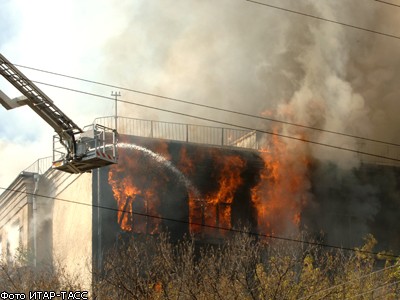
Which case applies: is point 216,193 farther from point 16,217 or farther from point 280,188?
point 16,217

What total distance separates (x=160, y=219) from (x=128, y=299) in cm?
796

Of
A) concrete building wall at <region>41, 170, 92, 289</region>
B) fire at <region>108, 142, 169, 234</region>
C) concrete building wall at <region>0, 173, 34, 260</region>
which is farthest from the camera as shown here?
concrete building wall at <region>0, 173, 34, 260</region>

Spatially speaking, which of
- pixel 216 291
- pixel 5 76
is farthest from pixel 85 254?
pixel 5 76

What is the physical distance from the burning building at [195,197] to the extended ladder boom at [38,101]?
955 centimetres

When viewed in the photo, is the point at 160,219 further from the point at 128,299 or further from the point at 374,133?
the point at 374,133

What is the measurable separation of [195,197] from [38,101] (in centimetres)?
1472

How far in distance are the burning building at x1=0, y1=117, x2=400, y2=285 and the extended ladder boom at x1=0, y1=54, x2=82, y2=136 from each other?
9546 millimetres

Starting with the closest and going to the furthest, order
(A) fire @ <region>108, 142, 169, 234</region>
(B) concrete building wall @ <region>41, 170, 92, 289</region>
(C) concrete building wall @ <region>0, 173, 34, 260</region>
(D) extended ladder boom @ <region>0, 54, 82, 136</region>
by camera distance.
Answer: (D) extended ladder boom @ <region>0, 54, 82, 136</region>
(B) concrete building wall @ <region>41, 170, 92, 289</region>
(A) fire @ <region>108, 142, 169, 234</region>
(C) concrete building wall @ <region>0, 173, 34, 260</region>

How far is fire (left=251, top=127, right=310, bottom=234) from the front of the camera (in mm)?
44438

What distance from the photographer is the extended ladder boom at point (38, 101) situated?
27.9 m

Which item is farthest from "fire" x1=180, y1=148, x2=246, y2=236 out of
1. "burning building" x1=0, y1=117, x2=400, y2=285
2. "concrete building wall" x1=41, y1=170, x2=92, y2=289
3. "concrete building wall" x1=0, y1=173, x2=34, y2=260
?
"concrete building wall" x1=0, y1=173, x2=34, y2=260

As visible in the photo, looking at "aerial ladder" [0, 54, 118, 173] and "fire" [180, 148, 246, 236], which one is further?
"fire" [180, 148, 246, 236]

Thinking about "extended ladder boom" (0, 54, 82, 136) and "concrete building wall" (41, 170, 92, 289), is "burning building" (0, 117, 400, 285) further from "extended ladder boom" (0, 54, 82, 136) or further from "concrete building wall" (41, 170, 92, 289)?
"extended ladder boom" (0, 54, 82, 136)

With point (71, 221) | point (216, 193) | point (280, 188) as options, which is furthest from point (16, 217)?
point (280, 188)
